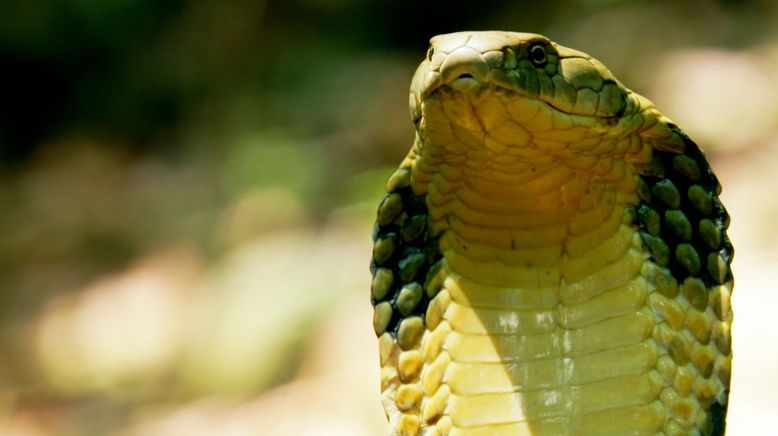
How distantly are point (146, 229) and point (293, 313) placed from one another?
101 inches

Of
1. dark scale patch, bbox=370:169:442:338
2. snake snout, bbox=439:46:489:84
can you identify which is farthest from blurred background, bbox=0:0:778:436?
snake snout, bbox=439:46:489:84

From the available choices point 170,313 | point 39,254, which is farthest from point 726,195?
point 39,254

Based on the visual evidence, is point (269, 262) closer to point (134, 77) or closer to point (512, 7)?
point (512, 7)

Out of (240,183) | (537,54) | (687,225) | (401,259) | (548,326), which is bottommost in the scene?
(548,326)

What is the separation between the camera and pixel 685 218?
8.73ft

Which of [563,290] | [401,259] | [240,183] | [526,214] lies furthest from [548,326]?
[240,183]

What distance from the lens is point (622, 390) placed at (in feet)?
8.61

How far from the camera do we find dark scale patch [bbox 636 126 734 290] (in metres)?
2.63

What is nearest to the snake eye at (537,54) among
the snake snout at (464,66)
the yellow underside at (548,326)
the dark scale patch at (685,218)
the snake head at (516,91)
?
the snake head at (516,91)

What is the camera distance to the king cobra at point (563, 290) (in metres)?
2.62

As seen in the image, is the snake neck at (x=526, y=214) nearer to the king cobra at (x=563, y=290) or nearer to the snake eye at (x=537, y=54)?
the king cobra at (x=563, y=290)

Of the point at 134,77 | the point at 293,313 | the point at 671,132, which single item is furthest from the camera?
the point at 134,77

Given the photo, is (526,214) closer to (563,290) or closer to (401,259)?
(563,290)

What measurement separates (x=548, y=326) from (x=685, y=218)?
358 millimetres
